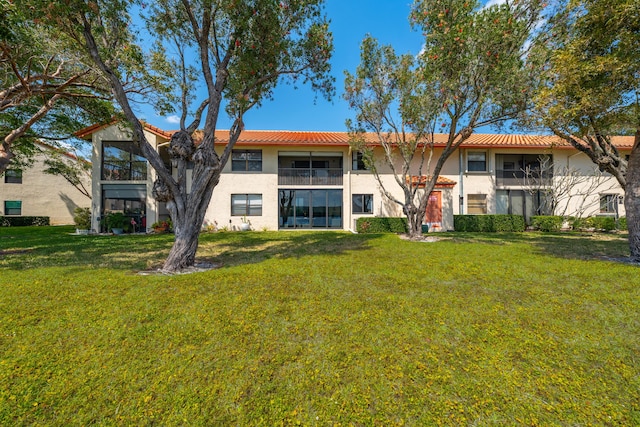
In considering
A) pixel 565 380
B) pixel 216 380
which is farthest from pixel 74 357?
pixel 565 380

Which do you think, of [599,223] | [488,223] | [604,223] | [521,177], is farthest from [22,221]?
[604,223]

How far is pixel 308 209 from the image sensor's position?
1747 cm

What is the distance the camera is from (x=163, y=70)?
9312 mm

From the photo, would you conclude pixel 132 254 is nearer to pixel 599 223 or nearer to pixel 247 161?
pixel 247 161

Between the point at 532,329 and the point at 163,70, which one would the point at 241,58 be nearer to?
the point at 163,70

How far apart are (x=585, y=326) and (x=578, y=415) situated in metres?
Answer: 2.16

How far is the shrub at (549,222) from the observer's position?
16078 mm

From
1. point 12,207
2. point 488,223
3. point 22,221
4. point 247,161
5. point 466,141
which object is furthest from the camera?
point 12,207

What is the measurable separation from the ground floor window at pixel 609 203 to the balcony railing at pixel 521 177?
4215mm

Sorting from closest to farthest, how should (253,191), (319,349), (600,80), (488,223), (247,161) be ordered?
(319,349)
(600,80)
(488,223)
(253,191)
(247,161)

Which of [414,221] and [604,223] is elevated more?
[414,221]

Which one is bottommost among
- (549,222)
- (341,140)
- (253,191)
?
(549,222)

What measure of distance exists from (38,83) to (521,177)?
88.8 feet

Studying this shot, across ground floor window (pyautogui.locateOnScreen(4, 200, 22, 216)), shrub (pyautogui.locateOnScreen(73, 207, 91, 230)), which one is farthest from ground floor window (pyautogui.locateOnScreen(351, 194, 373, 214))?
ground floor window (pyautogui.locateOnScreen(4, 200, 22, 216))
